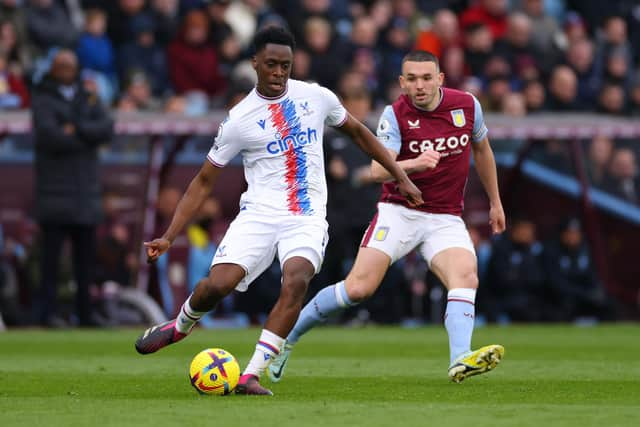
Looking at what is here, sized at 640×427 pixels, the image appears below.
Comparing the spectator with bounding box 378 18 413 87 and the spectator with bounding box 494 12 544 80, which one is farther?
the spectator with bounding box 494 12 544 80

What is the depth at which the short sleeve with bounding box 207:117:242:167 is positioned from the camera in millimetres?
9102

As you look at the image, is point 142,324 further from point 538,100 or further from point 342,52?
point 538,100

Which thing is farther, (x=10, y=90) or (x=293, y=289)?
(x=10, y=90)

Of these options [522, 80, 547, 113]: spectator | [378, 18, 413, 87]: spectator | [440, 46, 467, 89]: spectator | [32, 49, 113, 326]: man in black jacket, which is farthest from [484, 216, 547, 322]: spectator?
[32, 49, 113, 326]: man in black jacket

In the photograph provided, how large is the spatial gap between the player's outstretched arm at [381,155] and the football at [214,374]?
1.60 metres

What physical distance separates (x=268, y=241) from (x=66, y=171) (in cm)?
751

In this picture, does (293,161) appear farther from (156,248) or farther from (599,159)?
(599,159)

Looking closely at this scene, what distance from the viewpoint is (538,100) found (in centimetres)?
2027

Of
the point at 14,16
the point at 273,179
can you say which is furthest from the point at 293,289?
the point at 14,16

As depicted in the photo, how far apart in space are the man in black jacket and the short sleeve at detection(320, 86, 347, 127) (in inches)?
271

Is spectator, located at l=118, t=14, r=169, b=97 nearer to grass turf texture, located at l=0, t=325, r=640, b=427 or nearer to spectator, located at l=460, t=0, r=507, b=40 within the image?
grass turf texture, located at l=0, t=325, r=640, b=427

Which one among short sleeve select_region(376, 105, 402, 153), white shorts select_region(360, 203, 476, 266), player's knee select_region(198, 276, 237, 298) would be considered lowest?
player's knee select_region(198, 276, 237, 298)

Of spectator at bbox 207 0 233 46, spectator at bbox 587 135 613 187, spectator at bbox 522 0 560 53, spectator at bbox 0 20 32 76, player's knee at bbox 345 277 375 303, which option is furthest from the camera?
spectator at bbox 522 0 560 53

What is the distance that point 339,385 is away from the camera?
30.9 feet
